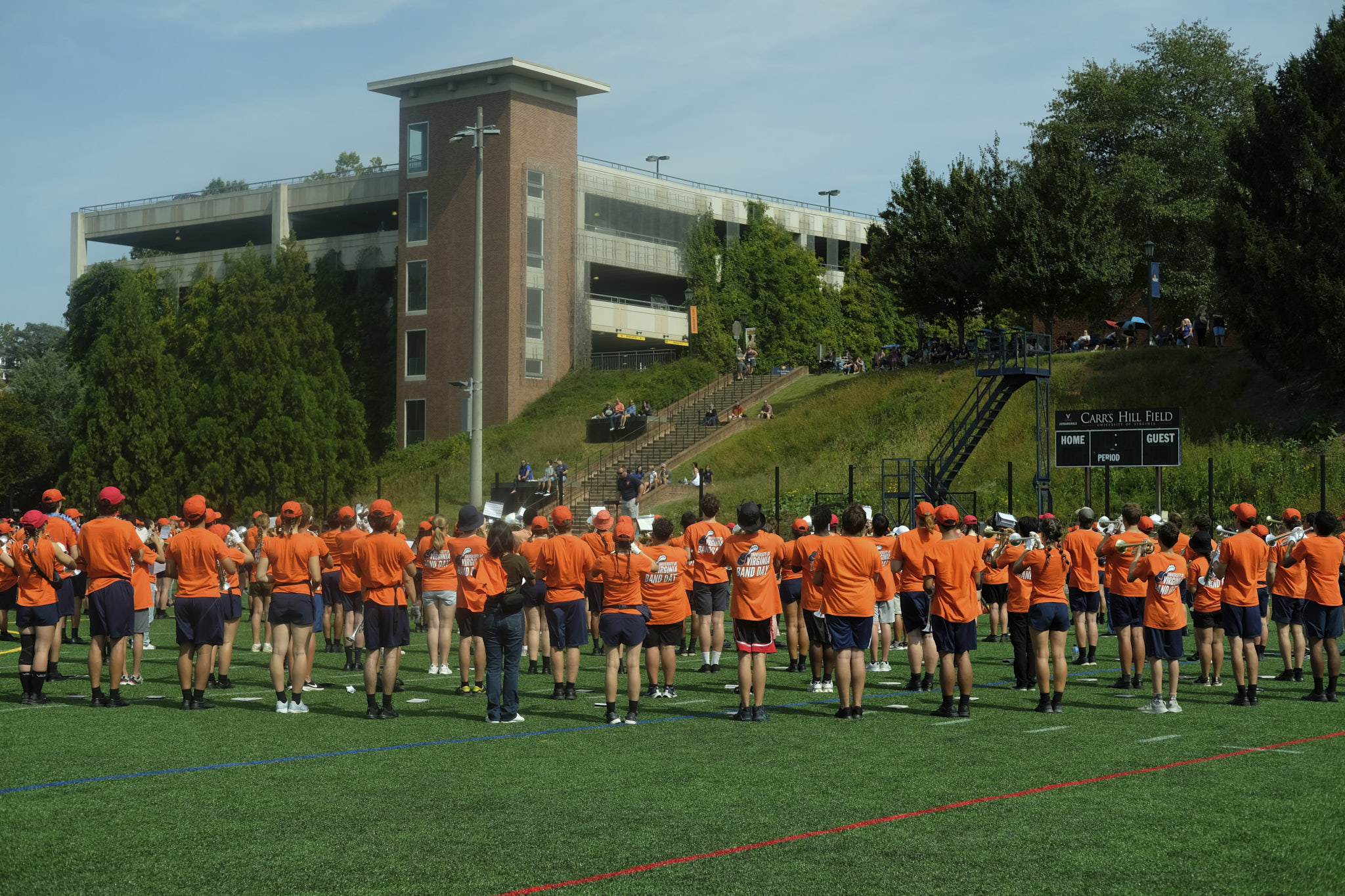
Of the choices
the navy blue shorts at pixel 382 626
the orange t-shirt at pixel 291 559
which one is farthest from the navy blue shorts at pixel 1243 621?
the orange t-shirt at pixel 291 559

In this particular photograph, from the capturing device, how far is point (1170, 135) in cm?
5256

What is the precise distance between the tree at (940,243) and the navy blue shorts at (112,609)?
35481 mm

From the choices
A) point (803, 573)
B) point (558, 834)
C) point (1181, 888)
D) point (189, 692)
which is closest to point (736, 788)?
point (558, 834)

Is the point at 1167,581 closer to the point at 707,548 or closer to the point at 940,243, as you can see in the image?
the point at 707,548

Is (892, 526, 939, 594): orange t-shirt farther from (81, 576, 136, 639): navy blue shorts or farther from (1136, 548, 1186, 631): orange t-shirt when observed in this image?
(81, 576, 136, 639): navy blue shorts

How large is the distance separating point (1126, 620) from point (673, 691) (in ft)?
15.5

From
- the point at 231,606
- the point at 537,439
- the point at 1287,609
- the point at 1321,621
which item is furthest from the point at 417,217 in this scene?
the point at 1321,621

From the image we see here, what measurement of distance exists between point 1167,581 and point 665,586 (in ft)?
15.0

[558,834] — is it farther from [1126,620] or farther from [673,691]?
[1126,620]

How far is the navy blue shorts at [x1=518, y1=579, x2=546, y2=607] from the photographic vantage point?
11854mm

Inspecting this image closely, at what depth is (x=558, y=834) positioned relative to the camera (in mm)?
7359

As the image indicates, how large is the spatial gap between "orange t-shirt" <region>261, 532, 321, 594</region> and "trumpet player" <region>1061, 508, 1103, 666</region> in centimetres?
753

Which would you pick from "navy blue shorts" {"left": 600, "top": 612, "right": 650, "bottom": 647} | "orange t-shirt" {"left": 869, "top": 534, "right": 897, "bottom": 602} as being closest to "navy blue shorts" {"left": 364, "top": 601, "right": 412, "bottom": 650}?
"navy blue shorts" {"left": 600, "top": 612, "right": 650, "bottom": 647}

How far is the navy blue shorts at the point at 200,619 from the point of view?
12055 millimetres
